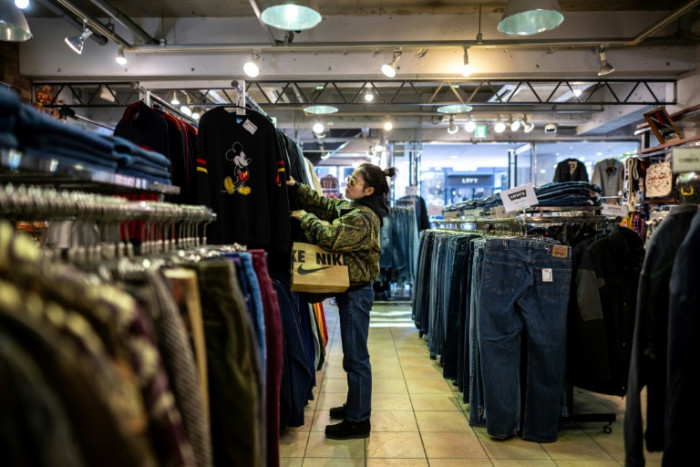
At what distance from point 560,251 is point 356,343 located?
1.36 meters

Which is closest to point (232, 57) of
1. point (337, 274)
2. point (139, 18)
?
point (139, 18)

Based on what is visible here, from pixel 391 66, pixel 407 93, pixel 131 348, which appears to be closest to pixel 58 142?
pixel 131 348

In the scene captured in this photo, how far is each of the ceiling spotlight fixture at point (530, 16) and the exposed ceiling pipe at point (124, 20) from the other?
13.5 feet

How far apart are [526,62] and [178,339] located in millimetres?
6386

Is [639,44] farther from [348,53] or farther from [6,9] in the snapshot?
[6,9]

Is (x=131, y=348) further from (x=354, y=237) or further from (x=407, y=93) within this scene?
(x=407, y=93)

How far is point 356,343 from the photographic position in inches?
109

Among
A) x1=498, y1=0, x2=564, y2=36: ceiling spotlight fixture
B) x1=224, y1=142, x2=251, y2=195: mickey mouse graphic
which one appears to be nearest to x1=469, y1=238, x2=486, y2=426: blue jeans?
x1=224, y1=142, x2=251, y2=195: mickey mouse graphic

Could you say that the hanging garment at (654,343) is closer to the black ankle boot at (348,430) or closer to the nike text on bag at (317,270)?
the nike text on bag at (317,270)

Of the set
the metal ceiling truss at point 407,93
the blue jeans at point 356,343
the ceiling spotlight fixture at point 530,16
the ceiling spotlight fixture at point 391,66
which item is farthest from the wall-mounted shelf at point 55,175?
the metal ceiling truss at point 407,93

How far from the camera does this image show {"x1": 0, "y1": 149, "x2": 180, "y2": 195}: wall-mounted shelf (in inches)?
35.1

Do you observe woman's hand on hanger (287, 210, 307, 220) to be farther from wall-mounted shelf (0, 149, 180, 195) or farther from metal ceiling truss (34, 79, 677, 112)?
metal ceiling truss (34, 79, 677, 112)

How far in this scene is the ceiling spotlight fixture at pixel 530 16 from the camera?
3590 millimetres

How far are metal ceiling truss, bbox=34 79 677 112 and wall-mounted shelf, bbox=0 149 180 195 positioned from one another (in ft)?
18.5
